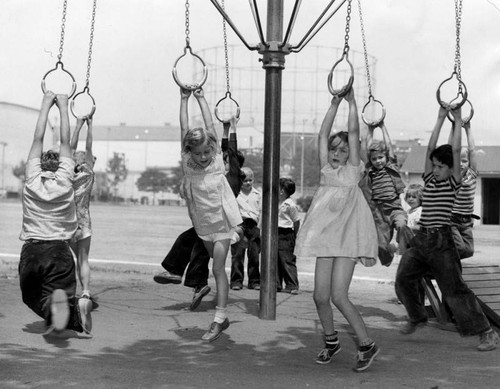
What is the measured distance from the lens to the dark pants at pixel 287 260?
32.0 feet

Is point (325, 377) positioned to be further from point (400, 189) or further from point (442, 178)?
point (400, 189)

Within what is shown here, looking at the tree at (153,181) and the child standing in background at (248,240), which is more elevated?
the tree at (153,181)

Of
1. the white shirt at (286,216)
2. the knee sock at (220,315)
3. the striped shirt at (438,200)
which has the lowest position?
the knee sock at (220,315)

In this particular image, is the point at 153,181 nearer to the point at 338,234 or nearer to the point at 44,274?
the point at 44,274

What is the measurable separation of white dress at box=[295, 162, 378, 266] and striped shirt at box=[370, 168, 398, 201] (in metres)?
1.84

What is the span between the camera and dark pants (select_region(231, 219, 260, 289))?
9.92 meters

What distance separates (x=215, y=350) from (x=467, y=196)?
2660mm

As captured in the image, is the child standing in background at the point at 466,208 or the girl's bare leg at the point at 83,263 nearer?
the child standing in background at the point at 466,208

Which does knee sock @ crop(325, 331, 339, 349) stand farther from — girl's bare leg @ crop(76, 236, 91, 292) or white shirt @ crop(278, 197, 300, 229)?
white shirt @ crop(278, 197, 300, 229)

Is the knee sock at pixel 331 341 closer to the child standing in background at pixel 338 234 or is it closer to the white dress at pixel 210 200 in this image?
the child standing in background at pixel 338 234

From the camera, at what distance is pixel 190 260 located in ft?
26.8

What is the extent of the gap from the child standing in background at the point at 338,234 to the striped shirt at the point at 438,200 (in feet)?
3.27

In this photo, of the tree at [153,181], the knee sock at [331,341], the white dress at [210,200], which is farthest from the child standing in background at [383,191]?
the tree at [153,181]

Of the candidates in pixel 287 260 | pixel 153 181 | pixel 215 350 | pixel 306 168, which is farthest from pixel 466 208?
pixel 153 181
